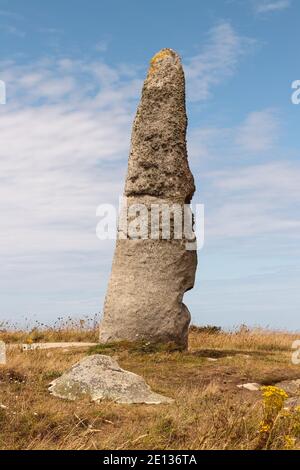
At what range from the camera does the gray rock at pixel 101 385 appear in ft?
32.0

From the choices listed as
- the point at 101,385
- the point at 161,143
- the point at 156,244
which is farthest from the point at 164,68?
the point at 101,385

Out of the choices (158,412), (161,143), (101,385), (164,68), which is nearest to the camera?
(158,412)

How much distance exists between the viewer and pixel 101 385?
998 centimetres

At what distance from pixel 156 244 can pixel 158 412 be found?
25.2ft

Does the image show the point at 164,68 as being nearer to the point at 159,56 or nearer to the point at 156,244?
the point at 159,56

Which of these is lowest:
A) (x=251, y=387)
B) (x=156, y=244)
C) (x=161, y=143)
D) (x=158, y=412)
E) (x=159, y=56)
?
(x=251, y=387)

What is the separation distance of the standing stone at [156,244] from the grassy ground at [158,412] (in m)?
1.28

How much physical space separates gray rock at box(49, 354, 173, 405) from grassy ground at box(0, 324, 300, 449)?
32cm

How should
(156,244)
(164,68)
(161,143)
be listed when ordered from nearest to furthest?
(156,244) < (161,143) < (164,68)

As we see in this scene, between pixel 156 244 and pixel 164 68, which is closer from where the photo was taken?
Result: pixel 156 244

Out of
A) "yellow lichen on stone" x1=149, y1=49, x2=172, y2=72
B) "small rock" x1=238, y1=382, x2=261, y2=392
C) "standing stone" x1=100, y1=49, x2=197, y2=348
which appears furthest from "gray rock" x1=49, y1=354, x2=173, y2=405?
"yellow lichen on stone" x1=149, y1=49, x2=172, y2=72

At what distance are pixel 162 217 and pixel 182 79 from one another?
12.2ft

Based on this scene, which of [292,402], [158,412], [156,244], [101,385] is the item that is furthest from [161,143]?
[158,412]

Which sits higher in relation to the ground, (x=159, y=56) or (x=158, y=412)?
(x=159, y=56)
